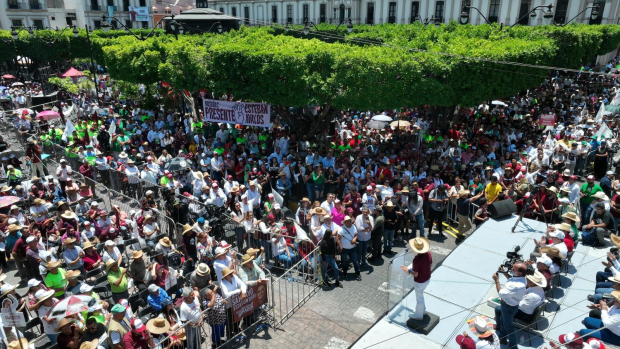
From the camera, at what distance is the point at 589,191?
1153 centimetres

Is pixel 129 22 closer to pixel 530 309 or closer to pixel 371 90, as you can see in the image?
pixel 371 90

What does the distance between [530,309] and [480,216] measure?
499cm

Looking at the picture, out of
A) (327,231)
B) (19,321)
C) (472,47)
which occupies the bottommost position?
(19,321)

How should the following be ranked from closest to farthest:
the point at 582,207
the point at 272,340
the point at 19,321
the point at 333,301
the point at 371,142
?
the point at 19,321
the point at 272,340
the point at 333,301
the point at 582,207
the point at 371,142

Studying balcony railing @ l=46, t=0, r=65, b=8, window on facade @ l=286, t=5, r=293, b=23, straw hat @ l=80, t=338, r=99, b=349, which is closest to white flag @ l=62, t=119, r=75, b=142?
straw hat @ l=80, t=338, r=99, b=349

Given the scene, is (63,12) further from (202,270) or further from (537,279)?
(537,279)

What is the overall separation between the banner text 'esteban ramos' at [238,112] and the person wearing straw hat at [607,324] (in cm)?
1290

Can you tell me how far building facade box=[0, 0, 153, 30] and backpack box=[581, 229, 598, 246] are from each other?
5705 centimetres

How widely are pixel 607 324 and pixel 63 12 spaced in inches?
2878

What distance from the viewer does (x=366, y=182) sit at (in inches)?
522

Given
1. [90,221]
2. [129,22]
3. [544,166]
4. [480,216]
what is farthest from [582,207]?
[129,22]

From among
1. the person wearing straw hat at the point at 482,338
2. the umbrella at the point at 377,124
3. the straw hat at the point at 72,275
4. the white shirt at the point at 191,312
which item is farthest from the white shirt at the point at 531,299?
the umbrella at the point at 377,124

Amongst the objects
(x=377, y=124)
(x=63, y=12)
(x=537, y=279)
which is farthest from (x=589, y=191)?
(x=63, y=12)

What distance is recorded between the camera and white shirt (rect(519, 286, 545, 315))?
21.9 feet
